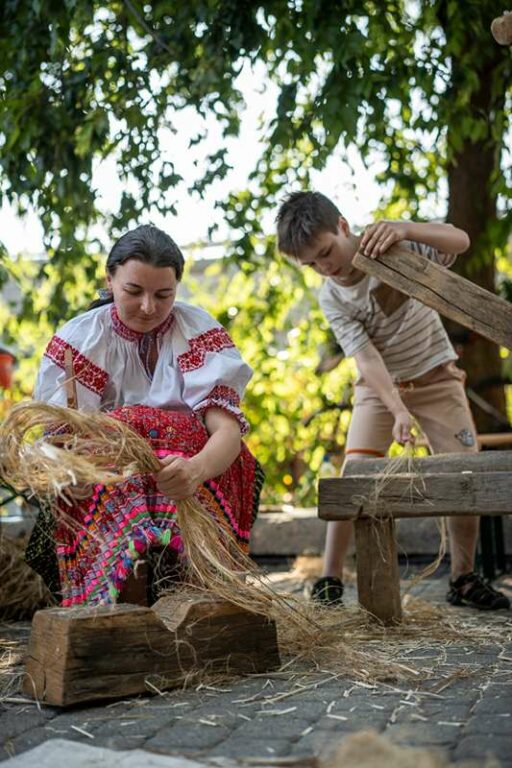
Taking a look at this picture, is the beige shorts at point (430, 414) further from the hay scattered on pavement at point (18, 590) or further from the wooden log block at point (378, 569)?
the hay scattered on pavement at point (18, 590)

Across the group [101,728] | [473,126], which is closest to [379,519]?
[101,728]

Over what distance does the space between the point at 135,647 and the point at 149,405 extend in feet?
2.90

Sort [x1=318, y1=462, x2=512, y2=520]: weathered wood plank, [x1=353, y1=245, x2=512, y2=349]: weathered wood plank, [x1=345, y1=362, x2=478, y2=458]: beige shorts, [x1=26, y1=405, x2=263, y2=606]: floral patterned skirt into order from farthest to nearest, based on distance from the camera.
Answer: [x1=345, y1=362, x2=478, y2=458]: beige shorts → [x1=318, y1=462, x2=512, y2=520]: weathered wood plank → [x1=353, y1=245, x2=512, y2=349]: weathered wood plank → [x1=26, y1=405, x2=263, y2=606]: floral patterned skirt

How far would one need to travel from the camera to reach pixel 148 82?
518cm

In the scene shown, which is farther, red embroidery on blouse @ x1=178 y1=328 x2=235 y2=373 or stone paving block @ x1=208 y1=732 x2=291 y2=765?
red embroidery on blouse @ x1=178 y1=328 x2=235 y2=373

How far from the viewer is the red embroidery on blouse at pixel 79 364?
316cm

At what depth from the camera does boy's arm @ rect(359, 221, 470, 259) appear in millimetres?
3457

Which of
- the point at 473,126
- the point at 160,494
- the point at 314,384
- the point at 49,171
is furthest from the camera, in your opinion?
the point at 314,384

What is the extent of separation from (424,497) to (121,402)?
1.10m

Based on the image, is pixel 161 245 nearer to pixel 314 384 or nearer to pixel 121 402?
pixel 121 402

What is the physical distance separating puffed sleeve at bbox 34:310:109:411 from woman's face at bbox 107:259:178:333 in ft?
0.40

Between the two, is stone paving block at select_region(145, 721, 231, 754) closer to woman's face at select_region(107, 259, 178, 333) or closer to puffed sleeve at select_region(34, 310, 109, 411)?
puffed sleeve at select_region(34, 310, 109, 411)

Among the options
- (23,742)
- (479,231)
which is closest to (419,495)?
(23,742)

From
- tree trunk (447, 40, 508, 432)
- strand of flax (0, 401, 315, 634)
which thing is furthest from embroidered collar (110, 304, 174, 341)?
tree trunk (447, 40, 508, 432)
